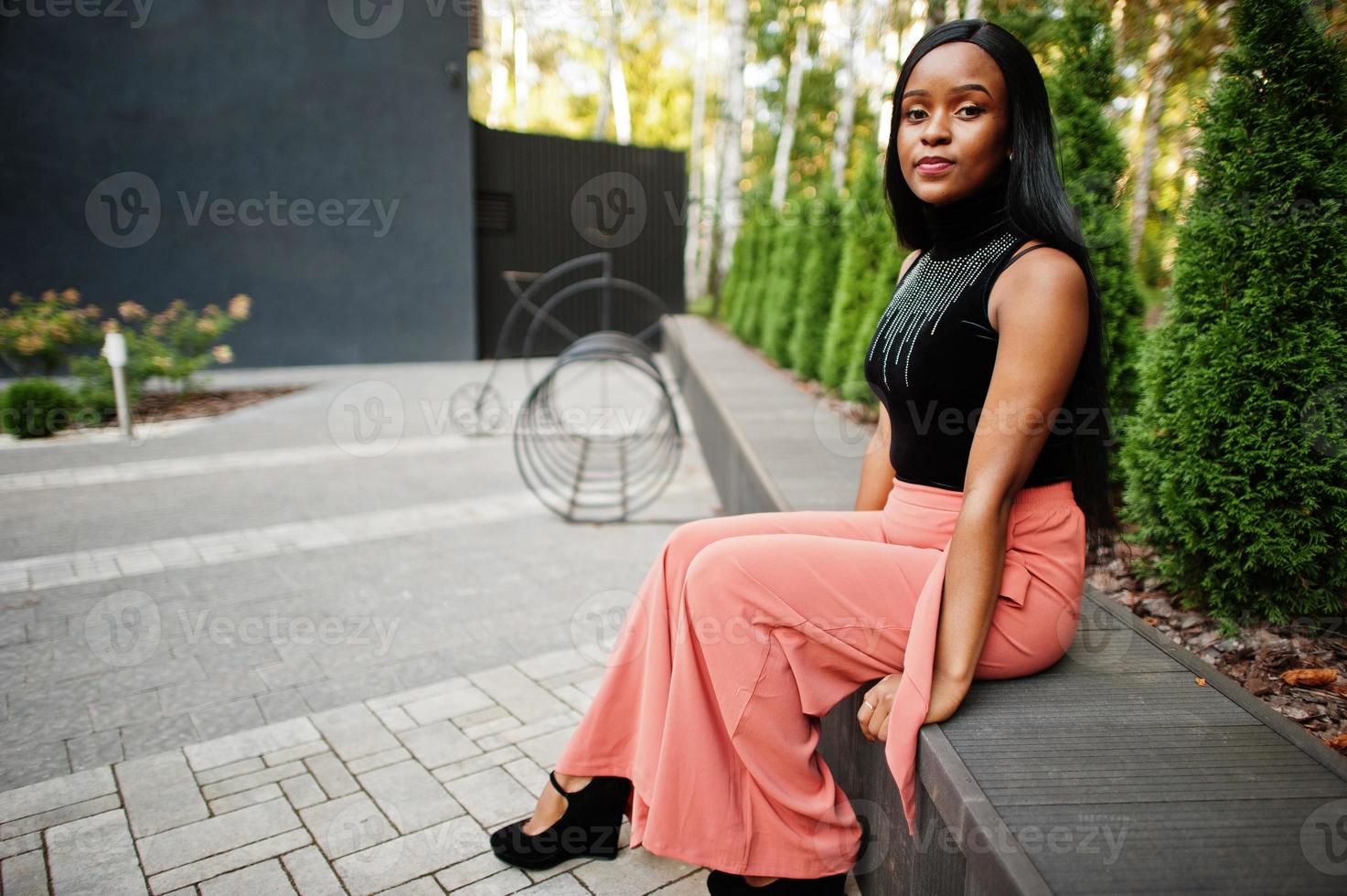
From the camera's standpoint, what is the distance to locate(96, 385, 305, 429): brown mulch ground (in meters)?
7.90

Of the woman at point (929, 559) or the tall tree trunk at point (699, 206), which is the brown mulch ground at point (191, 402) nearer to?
the woman at point (929, 559)

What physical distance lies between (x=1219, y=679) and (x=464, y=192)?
11930mm

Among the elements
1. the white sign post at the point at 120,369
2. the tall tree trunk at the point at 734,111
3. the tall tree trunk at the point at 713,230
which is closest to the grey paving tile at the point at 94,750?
the white sign post at the point at 120,369

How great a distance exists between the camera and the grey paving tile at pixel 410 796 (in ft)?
7.31

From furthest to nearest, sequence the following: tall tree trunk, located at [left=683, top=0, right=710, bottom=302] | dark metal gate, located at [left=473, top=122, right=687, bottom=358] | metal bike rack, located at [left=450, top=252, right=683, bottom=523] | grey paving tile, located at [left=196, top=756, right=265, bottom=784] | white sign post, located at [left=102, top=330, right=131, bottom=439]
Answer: tall tree trunk, located at [left=683, top=0, right=710, bottom=302]
dark metal gate, located at [left=473, top=122, right=687, bottom=358]
white sign post, located at [left=102, top=330, right=131, bottom=439]
metal bike rack, located at [left=450, top=252, right=683, bottom=523]
grey paving tile, located at [left=196, top=756, right=265, bottom=784]

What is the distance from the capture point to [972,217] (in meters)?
1.78

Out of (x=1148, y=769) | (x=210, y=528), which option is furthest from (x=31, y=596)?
(x=1148, y=769)

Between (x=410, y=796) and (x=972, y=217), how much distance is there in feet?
6.71

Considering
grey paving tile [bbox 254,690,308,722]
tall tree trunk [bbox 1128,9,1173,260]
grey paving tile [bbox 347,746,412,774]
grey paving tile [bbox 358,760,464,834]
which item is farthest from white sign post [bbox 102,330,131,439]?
tall tree trunk [bbox 1128,9,1173,260]

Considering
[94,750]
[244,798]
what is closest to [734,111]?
[94,750]

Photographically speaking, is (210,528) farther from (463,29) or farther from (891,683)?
(463,29)

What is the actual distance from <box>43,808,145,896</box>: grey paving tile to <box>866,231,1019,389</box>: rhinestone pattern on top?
6.87 feet

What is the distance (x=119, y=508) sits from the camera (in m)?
5.06

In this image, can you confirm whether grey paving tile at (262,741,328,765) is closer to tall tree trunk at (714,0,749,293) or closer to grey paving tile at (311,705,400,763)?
grey paving tile at (311,705,400,763)
